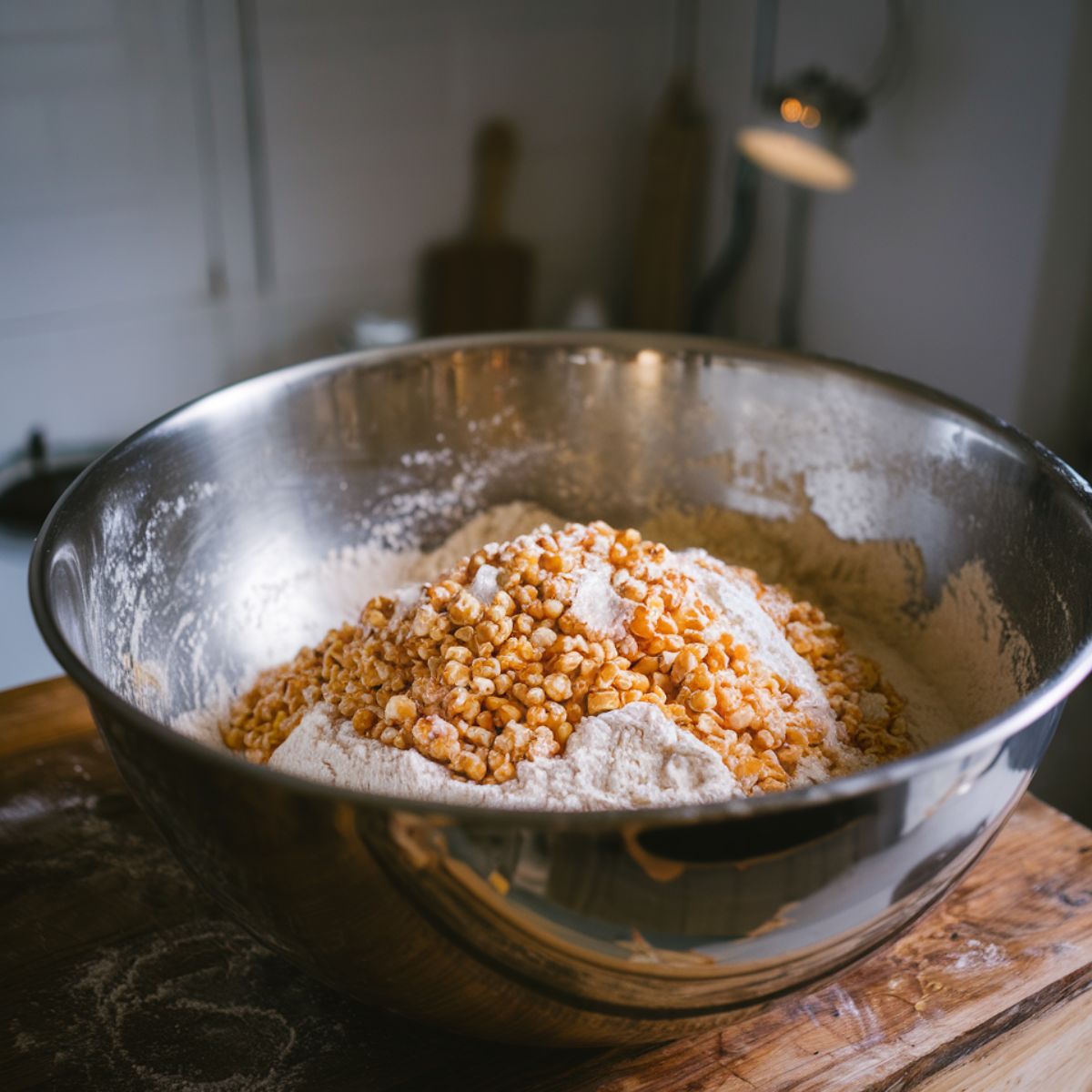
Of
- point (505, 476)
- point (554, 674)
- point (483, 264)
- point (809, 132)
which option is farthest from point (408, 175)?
point (554, 674)

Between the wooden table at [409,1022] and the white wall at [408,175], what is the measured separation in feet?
4.10

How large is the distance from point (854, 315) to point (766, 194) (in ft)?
1.18

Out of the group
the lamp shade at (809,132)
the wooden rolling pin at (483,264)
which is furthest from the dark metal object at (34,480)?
the lamp shade at (809,132)

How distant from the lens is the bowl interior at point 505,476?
0.94 m

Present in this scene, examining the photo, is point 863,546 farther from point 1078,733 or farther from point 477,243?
point 477,243

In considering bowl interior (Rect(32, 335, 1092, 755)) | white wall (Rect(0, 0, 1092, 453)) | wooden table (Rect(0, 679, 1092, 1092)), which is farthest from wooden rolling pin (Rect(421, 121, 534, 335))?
wooden table (Rect(0, 679, 1092, 1092))

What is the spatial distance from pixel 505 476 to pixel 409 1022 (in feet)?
2.07

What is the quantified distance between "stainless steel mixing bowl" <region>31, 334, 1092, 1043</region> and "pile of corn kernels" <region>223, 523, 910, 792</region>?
0.14m

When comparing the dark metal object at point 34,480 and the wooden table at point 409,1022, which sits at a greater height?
the wooden table at point 409,1022

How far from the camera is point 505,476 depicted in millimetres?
1249

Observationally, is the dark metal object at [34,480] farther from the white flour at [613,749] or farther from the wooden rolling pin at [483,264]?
the white flour at [613,749]

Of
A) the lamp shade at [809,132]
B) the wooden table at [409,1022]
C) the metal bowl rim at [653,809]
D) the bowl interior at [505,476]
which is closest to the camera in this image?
the metal bowl rim at [653,809]

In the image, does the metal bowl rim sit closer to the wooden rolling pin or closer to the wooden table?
the wooden table

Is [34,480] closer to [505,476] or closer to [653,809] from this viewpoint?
[505,476]
